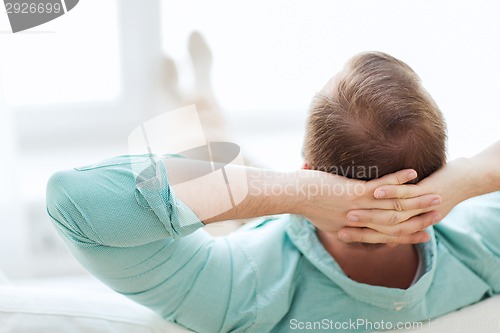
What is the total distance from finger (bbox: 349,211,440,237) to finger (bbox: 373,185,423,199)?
0.16 feet

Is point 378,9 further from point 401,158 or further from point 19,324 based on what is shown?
point 19,324

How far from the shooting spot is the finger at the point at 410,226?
3.24 ft

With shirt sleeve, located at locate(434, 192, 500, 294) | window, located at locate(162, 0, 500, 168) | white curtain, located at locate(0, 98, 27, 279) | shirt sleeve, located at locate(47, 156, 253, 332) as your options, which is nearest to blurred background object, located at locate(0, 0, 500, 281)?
window, located at locate(162, 0, 500, 168)


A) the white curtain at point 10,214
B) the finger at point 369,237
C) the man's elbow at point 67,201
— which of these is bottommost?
the white curtain at point 10,214

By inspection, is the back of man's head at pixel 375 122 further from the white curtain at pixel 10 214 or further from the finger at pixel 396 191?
the white curtain at pixel 10 214

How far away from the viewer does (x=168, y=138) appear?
1.73m

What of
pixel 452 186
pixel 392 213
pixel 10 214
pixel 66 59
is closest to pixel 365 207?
pixel 392 213

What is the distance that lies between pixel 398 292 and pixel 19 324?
56 centimetres

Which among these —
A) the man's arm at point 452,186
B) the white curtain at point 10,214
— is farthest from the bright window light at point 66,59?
the man's arm at point 452,186

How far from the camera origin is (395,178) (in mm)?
948

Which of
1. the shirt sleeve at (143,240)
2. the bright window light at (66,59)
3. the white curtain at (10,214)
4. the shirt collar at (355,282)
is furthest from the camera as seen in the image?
the bright window light at (66,59)

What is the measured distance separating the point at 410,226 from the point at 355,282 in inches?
4.6

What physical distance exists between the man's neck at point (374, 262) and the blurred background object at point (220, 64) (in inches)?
43.0

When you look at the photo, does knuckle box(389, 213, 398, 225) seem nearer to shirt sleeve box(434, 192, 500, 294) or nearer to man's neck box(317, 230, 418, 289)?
man's neck box(317, 230, 418, 289)
